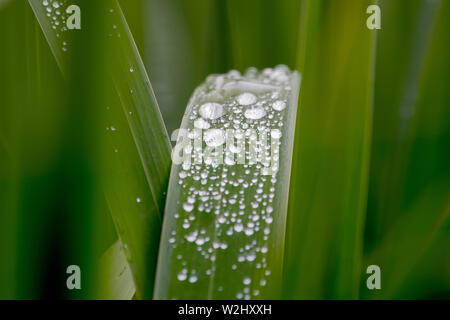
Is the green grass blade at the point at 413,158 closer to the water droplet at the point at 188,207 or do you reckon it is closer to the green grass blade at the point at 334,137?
the green grass blade at the point at 334,137

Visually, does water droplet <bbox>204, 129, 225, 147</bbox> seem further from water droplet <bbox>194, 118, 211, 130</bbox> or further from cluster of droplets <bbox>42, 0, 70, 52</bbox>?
cluster of droplets <bbox>42, 0, 70, 52</bbox>

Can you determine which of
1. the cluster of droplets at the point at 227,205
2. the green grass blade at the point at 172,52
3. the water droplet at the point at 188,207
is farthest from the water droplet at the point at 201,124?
the green grass blade at the point at 172,52

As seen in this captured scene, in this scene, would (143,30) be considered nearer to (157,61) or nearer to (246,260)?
(157,61)

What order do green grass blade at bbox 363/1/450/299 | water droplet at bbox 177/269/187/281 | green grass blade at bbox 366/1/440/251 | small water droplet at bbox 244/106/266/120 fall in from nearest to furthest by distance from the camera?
water droplet at bbox 177/269/187/281 < small water droplet at bbox 244/106/266/120 < green grass blade at bbox 363/1/450/299 < green grass blade at bbox 366/1/440/251

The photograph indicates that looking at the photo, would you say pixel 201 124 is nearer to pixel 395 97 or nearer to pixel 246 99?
pixel 246 99

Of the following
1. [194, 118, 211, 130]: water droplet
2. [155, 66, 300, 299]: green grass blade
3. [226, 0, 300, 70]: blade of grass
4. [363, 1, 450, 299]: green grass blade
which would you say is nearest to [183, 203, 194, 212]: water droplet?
[155, 66, 300, 299]: green grass blade

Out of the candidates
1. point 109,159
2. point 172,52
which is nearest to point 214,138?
point 109,159
